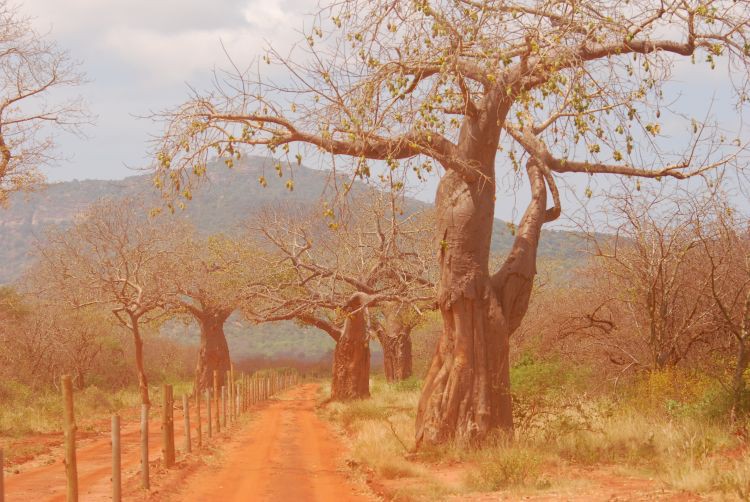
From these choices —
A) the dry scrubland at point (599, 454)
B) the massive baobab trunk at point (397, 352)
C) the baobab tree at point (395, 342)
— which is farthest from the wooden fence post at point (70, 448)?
the massive baobab trunk at point (397, 352)

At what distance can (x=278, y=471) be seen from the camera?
45.7ft

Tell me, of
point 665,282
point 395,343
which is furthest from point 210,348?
point 665,282

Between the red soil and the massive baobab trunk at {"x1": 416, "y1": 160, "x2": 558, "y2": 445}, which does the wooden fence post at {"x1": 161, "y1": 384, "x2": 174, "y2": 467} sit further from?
the massive baobab trunk at {"x1": 416, "y1": 160, "x2": 558, "y2": 445}

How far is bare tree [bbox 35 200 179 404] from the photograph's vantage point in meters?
27.1

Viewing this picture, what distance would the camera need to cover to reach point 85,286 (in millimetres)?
28141

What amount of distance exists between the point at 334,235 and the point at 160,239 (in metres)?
5.87

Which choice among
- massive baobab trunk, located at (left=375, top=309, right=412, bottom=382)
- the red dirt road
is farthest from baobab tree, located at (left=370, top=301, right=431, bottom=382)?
the red dirt road

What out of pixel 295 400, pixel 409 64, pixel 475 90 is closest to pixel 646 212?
pixel 475 90

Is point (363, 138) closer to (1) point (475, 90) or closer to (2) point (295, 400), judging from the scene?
(1) point (475, 90)

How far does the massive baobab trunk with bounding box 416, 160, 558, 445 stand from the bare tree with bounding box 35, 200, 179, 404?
13.7m

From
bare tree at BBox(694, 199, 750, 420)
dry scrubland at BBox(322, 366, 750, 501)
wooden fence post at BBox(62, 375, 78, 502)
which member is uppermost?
bare tree at BBox(694, 199, 750, 420)

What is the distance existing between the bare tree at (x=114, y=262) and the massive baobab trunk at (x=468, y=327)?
45.0ft

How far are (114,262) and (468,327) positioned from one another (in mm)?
17760

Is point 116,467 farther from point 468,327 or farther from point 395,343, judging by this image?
point 395,343
